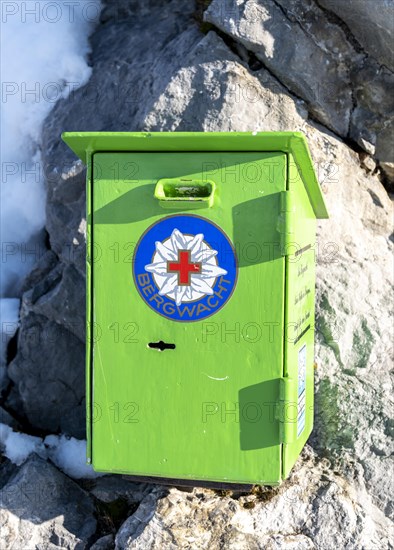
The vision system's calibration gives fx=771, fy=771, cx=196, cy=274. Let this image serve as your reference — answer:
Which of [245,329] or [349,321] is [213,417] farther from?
[349,321]

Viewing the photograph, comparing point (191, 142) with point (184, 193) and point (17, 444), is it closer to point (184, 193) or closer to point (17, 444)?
point (184, 193)

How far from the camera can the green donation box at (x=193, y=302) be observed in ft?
8.29

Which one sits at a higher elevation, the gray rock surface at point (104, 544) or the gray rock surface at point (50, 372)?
the gray rock surface at point (50, 372)

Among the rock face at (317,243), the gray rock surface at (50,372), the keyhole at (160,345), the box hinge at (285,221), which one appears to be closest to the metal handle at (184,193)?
the box hinge at (285,221)

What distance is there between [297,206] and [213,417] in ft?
2.56

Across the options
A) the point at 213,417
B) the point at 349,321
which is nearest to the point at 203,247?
the point at 213,417

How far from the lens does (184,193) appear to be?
102 inches

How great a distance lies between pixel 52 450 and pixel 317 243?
1497 millimetres

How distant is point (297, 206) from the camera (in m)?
2.67

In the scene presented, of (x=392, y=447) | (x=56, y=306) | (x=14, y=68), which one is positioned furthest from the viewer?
(x=14, y=68)

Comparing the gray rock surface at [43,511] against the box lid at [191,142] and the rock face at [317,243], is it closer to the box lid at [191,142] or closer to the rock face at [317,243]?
the rock face at [317,243]

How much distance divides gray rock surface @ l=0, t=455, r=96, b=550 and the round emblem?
1.11m

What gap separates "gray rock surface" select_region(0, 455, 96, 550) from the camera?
311cm

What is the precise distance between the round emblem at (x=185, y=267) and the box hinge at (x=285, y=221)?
0.17m
